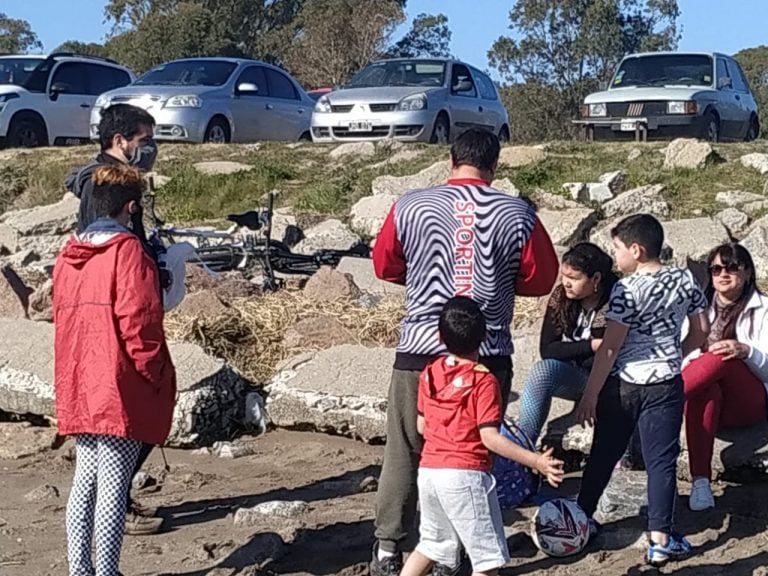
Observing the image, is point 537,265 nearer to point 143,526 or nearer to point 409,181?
point 143,526

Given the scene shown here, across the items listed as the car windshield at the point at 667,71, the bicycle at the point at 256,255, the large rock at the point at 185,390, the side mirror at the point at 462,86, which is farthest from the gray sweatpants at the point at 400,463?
A: the car windshield at the point at 667,71

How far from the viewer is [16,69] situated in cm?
1900

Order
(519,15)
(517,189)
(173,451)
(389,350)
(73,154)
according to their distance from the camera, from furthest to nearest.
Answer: (519,15) → (73,154) → (517,189) → (389,350) → (173,451)

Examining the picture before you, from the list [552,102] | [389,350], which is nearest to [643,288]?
[389,350]

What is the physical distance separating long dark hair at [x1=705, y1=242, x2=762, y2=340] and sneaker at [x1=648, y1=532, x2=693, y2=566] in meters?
1.16

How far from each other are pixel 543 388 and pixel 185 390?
6.93 feet

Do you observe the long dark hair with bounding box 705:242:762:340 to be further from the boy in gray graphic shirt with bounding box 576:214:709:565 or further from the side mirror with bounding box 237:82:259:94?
the side mirror with bounding box 237:82:259:94

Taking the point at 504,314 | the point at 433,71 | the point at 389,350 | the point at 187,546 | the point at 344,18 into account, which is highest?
the point at 344,18

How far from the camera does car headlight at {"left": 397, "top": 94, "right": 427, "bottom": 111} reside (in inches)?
634

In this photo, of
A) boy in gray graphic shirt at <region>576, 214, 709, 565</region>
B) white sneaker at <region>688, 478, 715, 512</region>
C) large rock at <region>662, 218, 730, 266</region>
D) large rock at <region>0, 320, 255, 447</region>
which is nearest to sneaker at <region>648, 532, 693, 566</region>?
boy in gray graphic shirt at <region>576, 214, 709, 565</region>

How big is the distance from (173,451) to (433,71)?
10966mm

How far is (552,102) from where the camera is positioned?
123ft

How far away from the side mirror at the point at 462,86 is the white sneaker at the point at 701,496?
11771mm

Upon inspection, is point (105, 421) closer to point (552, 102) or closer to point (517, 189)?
point (517, 189)
